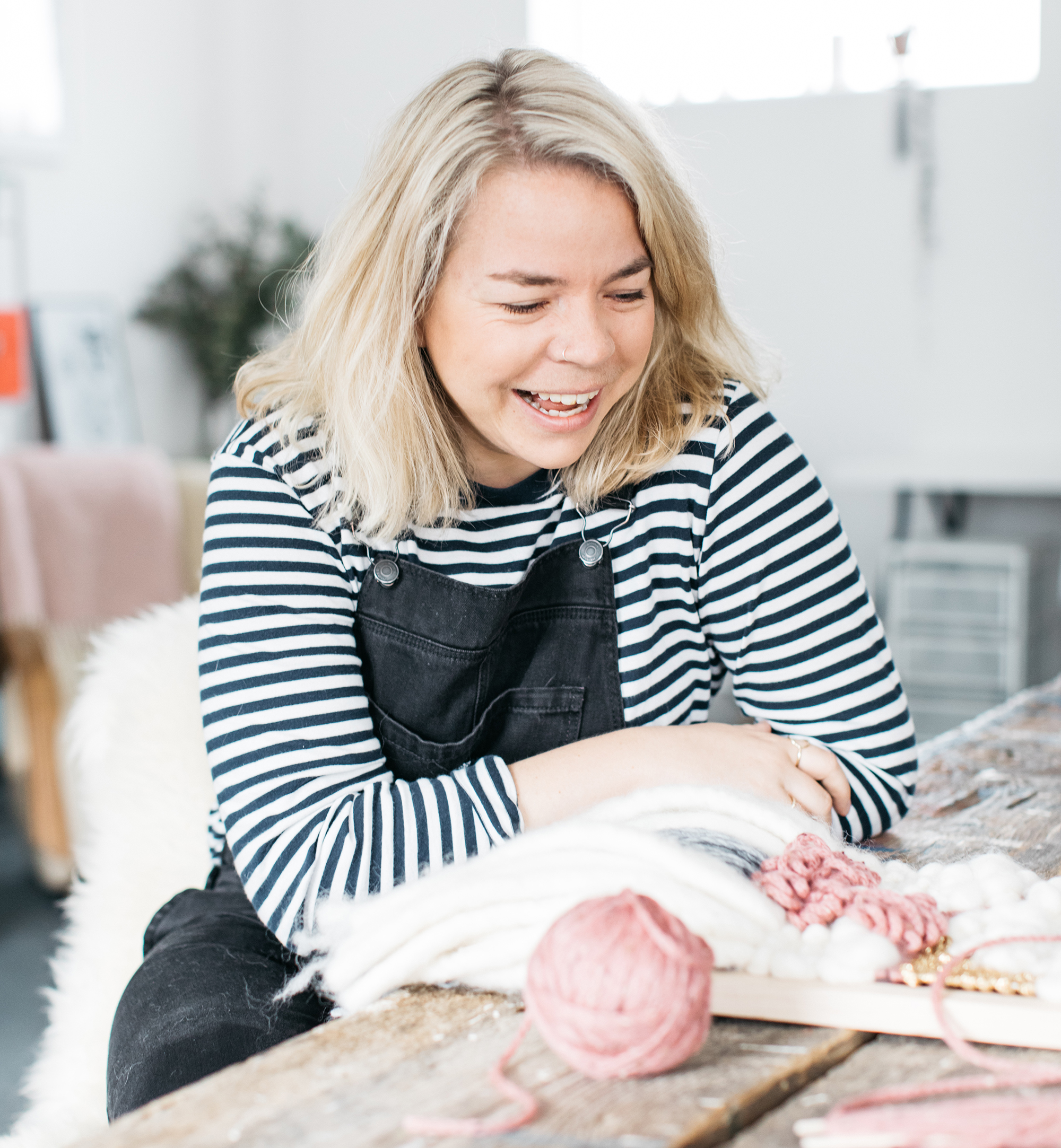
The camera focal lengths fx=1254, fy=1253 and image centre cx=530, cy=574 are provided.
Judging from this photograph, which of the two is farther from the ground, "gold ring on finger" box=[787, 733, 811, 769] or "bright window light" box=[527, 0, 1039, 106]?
"bright window light" box=[527, 0, 1039, 106]

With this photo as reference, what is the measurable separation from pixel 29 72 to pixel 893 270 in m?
2.41

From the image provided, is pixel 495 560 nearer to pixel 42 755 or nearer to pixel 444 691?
pixel 444 691

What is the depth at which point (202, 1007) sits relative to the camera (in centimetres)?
77

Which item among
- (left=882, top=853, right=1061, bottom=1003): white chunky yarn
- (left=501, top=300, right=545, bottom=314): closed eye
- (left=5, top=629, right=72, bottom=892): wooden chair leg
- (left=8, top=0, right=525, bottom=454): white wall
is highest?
(left=8, top=0, right=525, bottom=454): white wall

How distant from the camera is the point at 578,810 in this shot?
784 millimetres

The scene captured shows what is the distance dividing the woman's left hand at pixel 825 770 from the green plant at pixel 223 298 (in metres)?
3.04

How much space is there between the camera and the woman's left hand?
2.86 ft

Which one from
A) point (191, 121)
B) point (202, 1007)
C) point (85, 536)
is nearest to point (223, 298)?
point (191, 121)

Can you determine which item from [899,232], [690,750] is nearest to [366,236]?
[690,750]

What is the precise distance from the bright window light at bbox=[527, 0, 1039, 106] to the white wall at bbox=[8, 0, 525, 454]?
0.27 metres

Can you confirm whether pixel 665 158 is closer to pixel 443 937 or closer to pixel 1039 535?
pixel 443 937

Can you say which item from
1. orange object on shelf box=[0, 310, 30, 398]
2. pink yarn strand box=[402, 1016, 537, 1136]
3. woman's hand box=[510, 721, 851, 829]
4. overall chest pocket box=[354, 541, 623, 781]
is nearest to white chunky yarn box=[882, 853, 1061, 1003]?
woman's hand box=[510, 721, 851, 829]

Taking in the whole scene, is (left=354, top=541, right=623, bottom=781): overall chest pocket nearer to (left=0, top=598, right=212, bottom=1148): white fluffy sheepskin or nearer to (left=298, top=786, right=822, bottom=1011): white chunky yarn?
(left=0, top=598, right=212, bottom=1148): white fluffy sheepskin

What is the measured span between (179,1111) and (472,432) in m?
0.64
